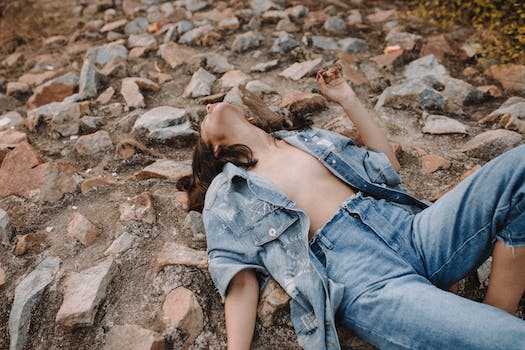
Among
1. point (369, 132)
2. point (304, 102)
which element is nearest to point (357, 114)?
point (369, 132)

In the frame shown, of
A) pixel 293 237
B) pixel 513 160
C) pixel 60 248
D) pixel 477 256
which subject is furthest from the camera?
pixel 60 248

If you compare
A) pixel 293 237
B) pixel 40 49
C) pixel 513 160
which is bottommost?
pixel 40 49

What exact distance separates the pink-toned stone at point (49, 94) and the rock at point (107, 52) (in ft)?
1.99

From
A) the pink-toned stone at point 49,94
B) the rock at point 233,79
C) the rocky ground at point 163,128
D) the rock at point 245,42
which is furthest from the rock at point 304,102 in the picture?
the pink-toned stone at point 49,94

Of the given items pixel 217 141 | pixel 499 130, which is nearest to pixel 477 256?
pixel 499 130

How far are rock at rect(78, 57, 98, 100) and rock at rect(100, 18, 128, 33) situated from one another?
4.36 ft

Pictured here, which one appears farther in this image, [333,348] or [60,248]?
[60,248]

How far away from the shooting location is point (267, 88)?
137 inches

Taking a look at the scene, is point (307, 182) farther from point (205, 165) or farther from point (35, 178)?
point (35, 178)

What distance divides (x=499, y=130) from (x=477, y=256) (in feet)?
4.31

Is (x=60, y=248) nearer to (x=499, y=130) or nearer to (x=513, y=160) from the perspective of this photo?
(x=513, y=160)

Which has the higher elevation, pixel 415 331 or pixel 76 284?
pixel 415 331

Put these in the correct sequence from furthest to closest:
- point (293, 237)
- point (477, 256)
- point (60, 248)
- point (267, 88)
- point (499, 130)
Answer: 1. point (267, 88)
2. point (499, 130)
3. point (60, 248)
4. point (293, 237)
5. point (477, 256)

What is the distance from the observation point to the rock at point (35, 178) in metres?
2.59
